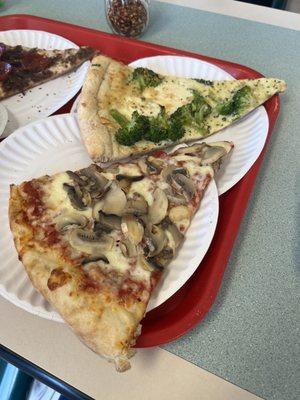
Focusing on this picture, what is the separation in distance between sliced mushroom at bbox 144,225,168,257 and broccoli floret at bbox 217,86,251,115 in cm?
74

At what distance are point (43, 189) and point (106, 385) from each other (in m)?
0.65

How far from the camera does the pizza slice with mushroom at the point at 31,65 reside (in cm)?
196

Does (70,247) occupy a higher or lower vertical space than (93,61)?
lower

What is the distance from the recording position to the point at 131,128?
1679 millimetres

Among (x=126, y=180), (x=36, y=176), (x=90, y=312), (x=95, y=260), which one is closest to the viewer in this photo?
(x=90, y=312)

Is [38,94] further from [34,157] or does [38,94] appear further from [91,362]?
[91,362]

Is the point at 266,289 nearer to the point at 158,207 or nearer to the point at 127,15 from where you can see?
the point at 158,207

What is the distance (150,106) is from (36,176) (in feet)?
1.97

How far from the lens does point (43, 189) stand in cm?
140

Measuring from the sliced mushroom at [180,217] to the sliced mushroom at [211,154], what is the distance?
0.24m

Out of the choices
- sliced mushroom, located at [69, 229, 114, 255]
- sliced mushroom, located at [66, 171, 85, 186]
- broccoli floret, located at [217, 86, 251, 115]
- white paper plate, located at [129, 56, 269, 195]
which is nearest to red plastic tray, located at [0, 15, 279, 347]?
white paper plate, located at [129, 56, 269, 195]

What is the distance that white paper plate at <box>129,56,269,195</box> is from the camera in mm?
1555

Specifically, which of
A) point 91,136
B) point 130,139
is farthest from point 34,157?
point 130,139

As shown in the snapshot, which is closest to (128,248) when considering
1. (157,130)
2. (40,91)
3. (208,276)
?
(208,276)
